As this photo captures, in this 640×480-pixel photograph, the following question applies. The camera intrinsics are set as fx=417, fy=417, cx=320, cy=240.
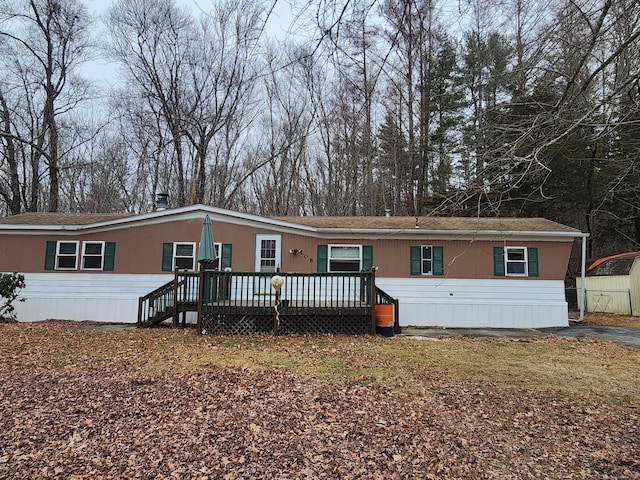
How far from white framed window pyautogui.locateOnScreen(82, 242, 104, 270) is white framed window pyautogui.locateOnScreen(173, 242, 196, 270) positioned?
2358 mm

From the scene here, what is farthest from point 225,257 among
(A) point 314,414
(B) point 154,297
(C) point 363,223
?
(A) point 314,414

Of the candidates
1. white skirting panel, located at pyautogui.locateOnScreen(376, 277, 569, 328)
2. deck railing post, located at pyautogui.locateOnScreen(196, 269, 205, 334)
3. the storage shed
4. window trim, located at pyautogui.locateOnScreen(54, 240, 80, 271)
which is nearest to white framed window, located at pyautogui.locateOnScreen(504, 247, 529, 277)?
white skirting panel, located at pyautogui.locateOnScreen(376, 277, 569, 328)

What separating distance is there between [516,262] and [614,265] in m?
6.51

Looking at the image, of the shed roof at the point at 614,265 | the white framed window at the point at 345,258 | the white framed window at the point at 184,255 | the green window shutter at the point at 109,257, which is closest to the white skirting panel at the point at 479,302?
the white framed window at the point at 345,258

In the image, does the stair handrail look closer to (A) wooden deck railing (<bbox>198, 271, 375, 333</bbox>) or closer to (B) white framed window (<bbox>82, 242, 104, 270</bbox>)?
(A) wooden deck railing (<bbox>198, 271, 375, 333</bbox>)

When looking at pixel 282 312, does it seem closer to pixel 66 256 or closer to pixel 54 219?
pixel 66 256

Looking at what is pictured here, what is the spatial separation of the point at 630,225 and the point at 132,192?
2683 centimetres

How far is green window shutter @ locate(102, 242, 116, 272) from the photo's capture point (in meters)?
13.0

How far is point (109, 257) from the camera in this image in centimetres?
1307

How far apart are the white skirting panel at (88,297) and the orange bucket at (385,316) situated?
6688mm

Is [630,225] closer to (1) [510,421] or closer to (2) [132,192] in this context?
(1) [510,421]

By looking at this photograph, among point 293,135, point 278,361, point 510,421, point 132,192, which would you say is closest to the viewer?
point 510,421

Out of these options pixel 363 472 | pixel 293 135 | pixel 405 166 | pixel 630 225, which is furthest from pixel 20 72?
pixel 630 225

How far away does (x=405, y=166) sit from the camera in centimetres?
2053
